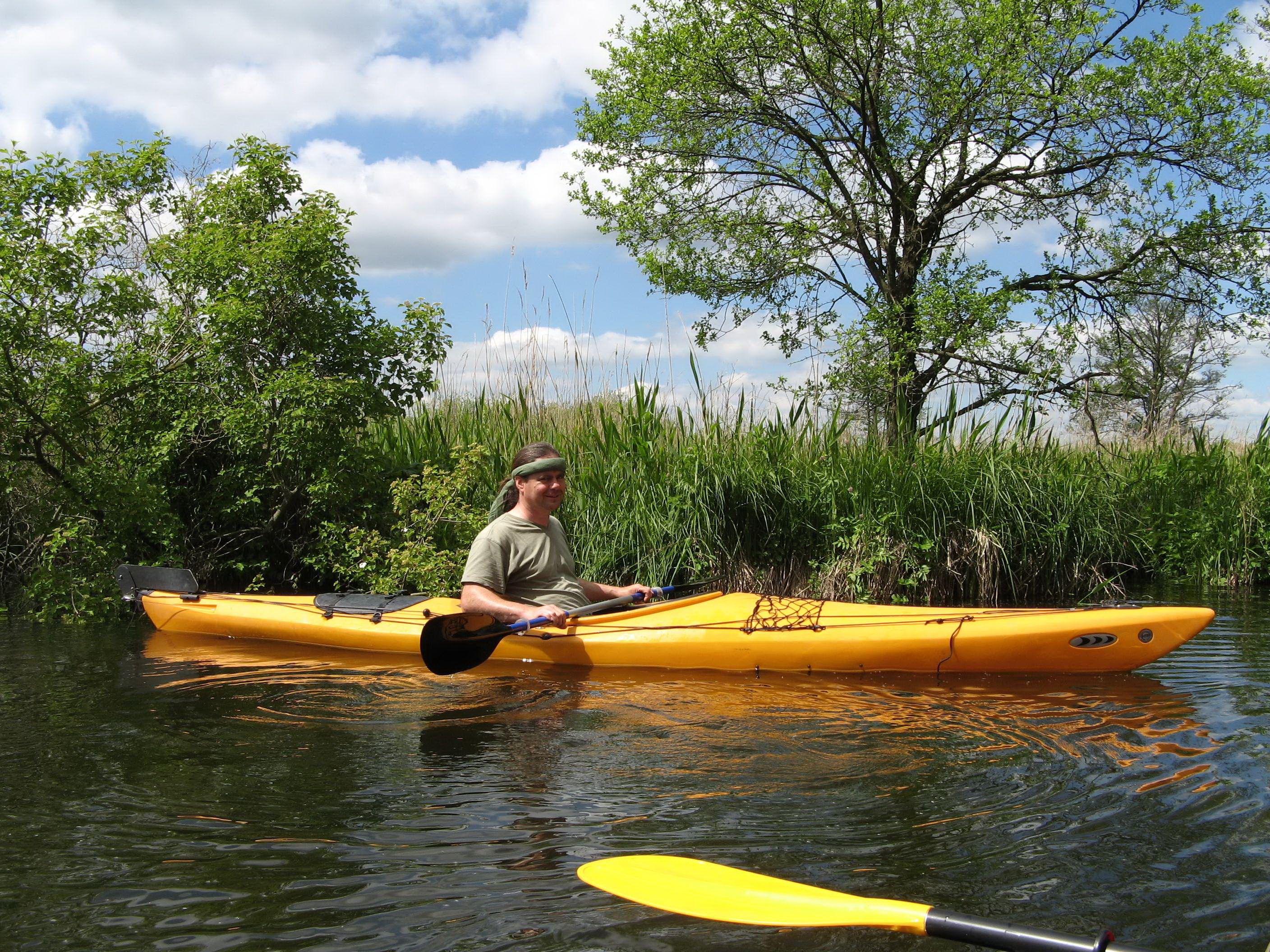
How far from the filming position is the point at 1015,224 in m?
11.2

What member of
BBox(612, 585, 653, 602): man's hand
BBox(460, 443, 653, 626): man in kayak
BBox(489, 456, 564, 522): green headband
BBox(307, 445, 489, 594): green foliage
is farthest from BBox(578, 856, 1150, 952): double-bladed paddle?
BBox(307, 445, 489, 594): green foliage

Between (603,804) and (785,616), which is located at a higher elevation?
(785,616)

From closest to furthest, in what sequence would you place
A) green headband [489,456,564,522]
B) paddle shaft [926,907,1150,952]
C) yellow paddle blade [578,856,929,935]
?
paddle shaft [926,907,1150,952] < yellow paddle blade [578,856,929,935] < green headband [489,456,564,522]

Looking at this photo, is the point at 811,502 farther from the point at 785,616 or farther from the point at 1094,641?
the point at 1094,641

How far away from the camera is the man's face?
5.22 metres

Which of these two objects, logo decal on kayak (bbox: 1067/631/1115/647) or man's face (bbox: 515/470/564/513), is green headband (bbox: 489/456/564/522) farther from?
logo decal on kayak (bbox: 1067/631/1115/647)

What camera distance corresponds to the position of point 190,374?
7043 millimetres

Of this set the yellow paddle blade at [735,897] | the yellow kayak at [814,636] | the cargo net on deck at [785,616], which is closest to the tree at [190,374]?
the yellow kayak at [814,636]

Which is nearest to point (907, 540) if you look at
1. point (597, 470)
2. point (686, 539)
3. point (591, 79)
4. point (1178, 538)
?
point (686, 539)

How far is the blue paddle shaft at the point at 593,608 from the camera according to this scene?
196 inches

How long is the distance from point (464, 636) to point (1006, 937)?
3524 mm

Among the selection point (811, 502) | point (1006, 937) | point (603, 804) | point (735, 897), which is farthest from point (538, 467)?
point (1006, 937)

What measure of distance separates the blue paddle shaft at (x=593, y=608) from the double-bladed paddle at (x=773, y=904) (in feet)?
8.09

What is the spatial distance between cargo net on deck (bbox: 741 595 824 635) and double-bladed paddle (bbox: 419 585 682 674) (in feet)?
2.70
